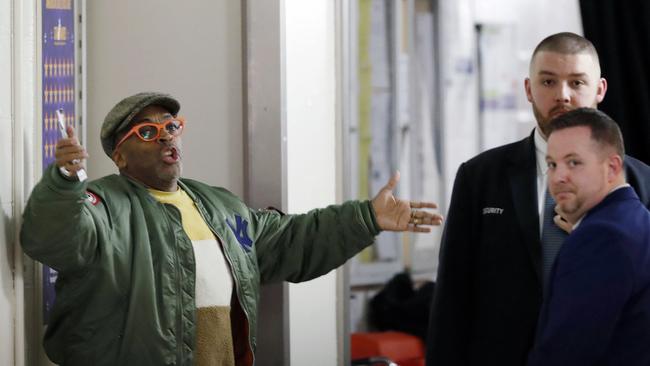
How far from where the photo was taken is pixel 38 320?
101 inches

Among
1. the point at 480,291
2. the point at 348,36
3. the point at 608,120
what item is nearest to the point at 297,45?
the point at 348,36

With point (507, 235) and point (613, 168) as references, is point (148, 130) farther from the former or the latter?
point (613, 168)

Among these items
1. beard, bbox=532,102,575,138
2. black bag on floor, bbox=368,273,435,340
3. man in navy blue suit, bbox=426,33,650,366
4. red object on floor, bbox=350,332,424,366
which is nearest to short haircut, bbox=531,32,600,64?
man in navy blue suit, bbox=426,33,650,366

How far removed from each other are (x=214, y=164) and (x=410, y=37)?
2634mm

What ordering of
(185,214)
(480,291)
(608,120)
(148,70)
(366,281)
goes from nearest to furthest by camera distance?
(608,120) → (480,291) → (185,214) → (148,70) → (366,281)

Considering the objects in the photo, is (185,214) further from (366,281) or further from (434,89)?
(434,89)

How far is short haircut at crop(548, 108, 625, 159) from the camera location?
1.99 metres

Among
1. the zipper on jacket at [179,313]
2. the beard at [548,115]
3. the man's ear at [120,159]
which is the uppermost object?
the beard at [548,115]

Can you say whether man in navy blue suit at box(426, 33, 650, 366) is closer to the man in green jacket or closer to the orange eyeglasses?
the man in green jacket

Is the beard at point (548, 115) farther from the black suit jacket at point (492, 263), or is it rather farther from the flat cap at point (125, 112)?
the flat cap at point (125, 112)

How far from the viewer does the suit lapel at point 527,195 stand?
233 centimetres

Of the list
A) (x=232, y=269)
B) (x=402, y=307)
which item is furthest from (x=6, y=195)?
(x=402, y=307)

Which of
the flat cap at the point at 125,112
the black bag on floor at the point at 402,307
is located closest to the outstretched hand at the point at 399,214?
the flat cap at the point at 125,112

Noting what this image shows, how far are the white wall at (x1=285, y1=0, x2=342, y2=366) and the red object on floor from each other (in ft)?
3.96
